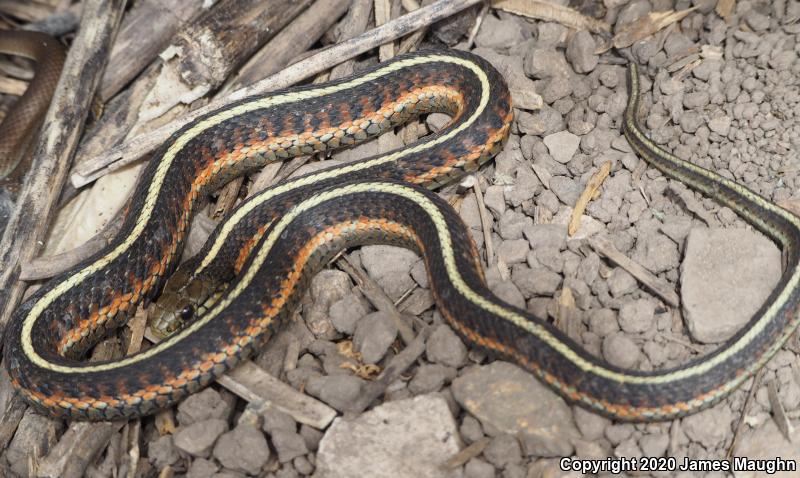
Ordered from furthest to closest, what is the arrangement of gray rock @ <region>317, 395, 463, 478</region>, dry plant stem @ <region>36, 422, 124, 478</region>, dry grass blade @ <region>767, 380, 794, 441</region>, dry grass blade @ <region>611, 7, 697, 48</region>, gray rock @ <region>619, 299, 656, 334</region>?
dry grass blade @ <region>611, 7, 697, 48</region>, dry plant stem @ <region>36, 422, 124, 478</region>, gray rock @ <region>619, 299, 656, 334</region>, gray rock @ <region>317, 395, 463, 478</region>, dry grass blade @ <region>767, 380, 794, 441</region>

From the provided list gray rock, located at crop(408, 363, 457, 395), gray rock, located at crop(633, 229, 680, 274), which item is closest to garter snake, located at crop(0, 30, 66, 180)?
gray rock, located at crop(408, 363, 457, 395)

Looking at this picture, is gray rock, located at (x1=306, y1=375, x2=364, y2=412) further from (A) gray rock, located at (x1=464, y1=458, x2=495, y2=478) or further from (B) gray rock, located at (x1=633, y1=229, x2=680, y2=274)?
(B) gray rock, located at (x1=633, y1=229, x2=680, y2=274)

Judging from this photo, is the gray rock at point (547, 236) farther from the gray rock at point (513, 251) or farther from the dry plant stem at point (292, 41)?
the dry plant stem at point (292, 41)

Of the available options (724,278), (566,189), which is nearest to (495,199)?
(566,189)

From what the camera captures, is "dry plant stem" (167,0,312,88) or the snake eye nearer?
the snake eye

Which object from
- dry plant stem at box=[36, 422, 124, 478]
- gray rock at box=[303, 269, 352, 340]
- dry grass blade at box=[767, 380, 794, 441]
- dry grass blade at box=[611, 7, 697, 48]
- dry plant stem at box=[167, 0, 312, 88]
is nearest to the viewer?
dry grass blade at box=[767, 380, 794, 441]

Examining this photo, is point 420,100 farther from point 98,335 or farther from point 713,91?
point 98,335

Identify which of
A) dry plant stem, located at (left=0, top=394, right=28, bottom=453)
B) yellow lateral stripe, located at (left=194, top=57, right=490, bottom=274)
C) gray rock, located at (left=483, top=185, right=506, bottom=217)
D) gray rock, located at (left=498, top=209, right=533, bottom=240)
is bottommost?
gray rock, located at (left=498, top=209, right=533, bottom=240)

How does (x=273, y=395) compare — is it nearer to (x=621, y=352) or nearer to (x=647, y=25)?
(x=621, y=352)
